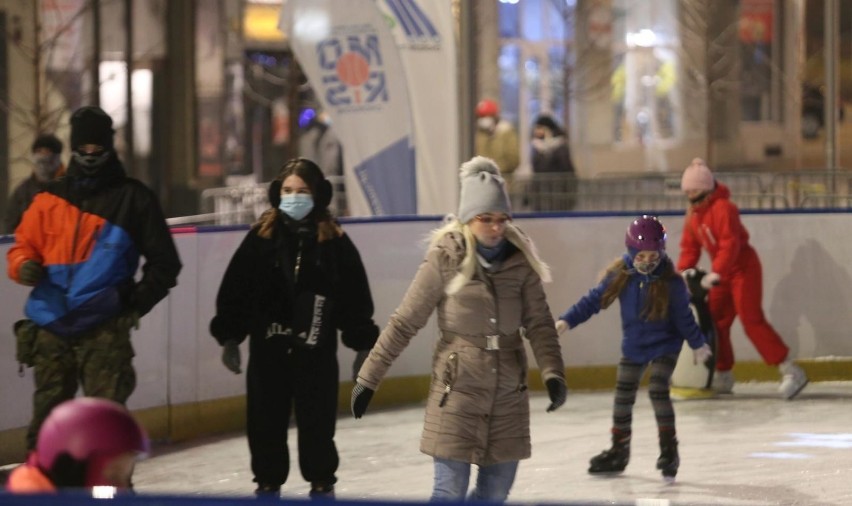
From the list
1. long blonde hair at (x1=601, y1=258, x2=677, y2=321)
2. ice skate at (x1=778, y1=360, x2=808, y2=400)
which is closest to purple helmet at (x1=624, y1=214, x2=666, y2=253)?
long blonde hair at (x1=601, y1=258, x2=677, y2=321)

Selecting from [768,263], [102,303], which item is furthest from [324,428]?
[768,263]

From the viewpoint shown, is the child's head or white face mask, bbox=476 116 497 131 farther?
white face mask, bbox=476 116 497 131

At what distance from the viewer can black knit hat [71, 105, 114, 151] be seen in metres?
7.11

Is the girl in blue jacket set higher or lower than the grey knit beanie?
lower

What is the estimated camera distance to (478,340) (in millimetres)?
6227

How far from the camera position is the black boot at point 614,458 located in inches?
351

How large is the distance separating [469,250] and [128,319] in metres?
1.79

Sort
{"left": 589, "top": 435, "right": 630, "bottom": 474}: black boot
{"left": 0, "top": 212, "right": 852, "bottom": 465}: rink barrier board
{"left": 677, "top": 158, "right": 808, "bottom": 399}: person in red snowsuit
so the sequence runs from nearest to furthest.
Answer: {"left": 589, "top": 435, "right": 630, "bottom": 474}: black boot → {"left": 0, "top": 212, "right": 852, "bottom": 465}: rink barrier board → {"left": 677, "top": 158, "right": 808, "bottom": 399}: person in red snowsuit

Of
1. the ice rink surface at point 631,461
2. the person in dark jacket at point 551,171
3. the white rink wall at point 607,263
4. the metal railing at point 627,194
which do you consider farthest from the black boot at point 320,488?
the person in dark jacket at point 551,171

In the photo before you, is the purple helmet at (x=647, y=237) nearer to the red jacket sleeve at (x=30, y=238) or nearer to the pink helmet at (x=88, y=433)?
the red jacket sleeve at (x=30, y=238)

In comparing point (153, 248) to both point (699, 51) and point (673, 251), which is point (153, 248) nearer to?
point (673, 251)

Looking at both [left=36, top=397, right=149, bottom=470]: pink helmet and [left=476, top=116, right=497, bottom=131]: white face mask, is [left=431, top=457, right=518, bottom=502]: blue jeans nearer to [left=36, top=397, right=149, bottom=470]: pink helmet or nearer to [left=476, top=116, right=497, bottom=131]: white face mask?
[left=36, top=397, right=149, bottom=470]: pink helmet

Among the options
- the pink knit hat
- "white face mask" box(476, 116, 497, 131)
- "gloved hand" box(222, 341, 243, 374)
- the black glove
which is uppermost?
"white face mask" box(476, 116, 497, 131)

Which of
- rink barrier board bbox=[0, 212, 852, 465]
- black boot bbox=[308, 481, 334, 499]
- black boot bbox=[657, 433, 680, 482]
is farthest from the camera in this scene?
rink barrier board bbox=[0, 212, 852, 465]
